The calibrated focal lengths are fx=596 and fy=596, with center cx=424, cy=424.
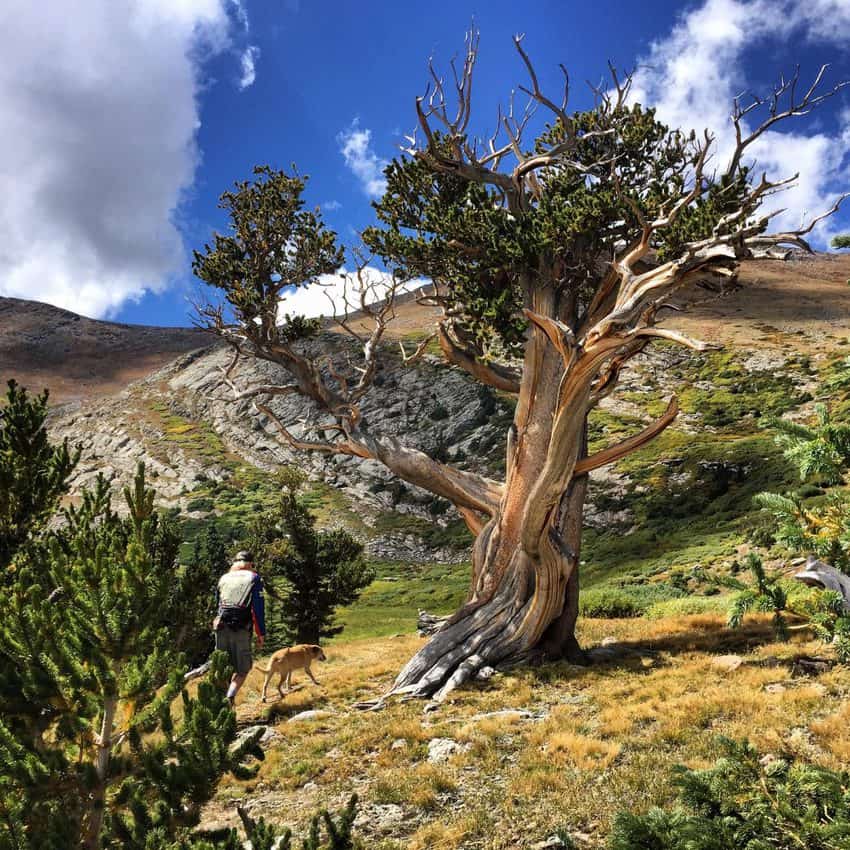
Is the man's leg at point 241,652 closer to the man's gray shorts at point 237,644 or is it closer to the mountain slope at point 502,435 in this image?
the man's gray shorts at point 237,644

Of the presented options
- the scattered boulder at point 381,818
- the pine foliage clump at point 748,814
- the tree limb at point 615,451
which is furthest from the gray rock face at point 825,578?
the tree limb at point 615,451

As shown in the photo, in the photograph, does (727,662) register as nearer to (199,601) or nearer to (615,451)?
(615,451)

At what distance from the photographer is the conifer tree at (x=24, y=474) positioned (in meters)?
7.43

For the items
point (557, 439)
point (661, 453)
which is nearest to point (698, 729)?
point (557, 439)

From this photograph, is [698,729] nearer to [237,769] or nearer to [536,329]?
[237,769]

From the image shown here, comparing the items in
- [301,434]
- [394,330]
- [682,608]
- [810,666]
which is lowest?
[682,608]

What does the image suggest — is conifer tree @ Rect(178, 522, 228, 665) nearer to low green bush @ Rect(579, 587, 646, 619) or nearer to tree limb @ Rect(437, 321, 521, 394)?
tree limb @ Rect(437, 321, 521, 394)

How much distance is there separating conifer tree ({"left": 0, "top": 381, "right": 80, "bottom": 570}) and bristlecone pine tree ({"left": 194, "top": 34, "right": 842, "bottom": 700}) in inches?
182

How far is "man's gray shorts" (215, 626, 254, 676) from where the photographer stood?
820 centimetres

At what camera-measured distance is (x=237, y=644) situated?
27.0 feet

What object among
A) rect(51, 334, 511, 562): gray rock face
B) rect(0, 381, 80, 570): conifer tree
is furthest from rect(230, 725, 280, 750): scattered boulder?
rect(51, 334, 511, 562): gray rock face

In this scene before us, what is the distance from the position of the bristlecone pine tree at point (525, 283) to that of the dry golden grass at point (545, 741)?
5.07ft

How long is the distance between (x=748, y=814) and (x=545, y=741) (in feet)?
15.3

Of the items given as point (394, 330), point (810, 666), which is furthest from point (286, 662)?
point (394, 330)
